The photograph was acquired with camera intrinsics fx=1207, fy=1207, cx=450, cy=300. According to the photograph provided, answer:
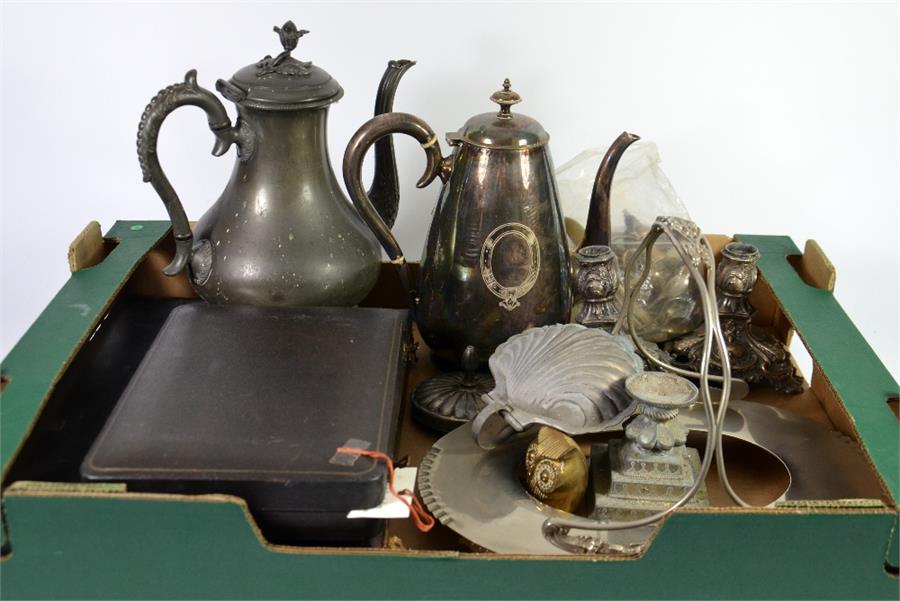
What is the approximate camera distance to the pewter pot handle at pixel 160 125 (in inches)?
38.3

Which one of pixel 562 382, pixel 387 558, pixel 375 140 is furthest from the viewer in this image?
pixel 375 140

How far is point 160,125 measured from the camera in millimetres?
975

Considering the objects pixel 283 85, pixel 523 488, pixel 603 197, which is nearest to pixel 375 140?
pixel 283 85

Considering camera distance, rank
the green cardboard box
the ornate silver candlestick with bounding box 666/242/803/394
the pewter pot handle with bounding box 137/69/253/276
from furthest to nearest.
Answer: the ornate silver candlestick with bounding box 666/242/803/394 < the pewter pot handle with bounding box 137/69/253/276 < the green cardboard box

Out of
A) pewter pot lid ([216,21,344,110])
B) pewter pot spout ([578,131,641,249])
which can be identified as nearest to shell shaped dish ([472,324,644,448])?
pewter pot spout ([578,131,641,249])

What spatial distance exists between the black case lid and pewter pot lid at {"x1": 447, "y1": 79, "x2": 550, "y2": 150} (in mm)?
159

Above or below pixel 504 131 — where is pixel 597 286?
below

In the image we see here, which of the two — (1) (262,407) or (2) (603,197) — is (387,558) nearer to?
(1) (262,407)

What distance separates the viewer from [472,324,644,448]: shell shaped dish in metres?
0.89

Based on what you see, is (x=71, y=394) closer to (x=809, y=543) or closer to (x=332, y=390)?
(x=332, y=390)

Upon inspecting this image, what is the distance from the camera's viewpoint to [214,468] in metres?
0.81

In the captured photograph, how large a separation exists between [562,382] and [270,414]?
22 centimetres

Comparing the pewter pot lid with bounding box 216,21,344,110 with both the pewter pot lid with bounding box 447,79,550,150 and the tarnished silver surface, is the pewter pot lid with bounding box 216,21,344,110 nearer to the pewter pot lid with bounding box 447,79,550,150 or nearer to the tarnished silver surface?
the pewter pot lid with bounding box 447,79,550,150

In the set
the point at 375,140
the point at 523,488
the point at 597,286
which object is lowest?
the point at 523,488
